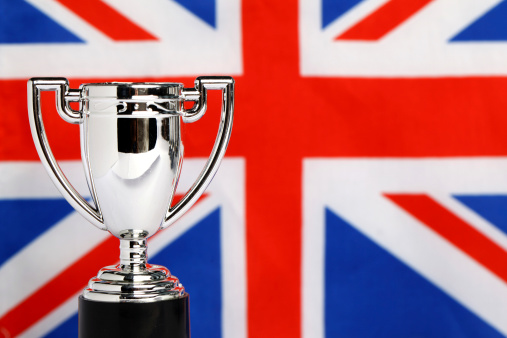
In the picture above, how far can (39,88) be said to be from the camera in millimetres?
1012

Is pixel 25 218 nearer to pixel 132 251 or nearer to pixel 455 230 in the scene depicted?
pixel 132 251

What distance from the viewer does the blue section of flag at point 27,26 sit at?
1241 mm

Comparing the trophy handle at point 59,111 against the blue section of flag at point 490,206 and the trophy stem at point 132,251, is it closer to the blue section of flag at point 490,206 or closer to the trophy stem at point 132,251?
the trophy stem at point 132,251

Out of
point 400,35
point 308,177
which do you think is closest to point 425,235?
point 308,177

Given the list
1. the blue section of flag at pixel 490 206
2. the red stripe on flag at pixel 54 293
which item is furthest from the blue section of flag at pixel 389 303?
the red stripe on flag at pixel 54 293

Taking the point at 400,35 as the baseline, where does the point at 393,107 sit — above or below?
below

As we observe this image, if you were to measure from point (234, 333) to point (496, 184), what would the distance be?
50cm

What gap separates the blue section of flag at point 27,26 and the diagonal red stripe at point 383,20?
45 cm

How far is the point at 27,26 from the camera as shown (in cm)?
124

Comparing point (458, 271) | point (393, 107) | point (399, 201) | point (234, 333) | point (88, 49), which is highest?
point (88, 49)

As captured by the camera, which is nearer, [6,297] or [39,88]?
[39,88]

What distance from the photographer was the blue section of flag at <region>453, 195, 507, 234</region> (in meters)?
1.25

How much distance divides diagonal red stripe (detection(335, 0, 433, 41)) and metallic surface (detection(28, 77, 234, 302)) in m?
0.31

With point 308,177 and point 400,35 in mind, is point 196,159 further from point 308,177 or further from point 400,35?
point 400,35
